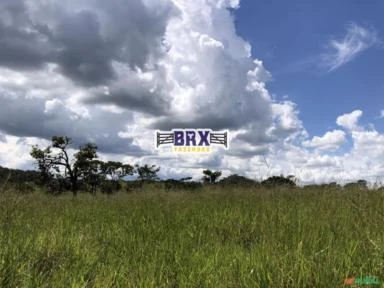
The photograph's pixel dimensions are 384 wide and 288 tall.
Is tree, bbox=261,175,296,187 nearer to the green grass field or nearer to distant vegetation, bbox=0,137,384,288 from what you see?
distant vegetation, bbox=0,137,384,288

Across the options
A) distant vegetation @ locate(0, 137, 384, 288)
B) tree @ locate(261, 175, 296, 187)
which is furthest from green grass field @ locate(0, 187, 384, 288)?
tree @ locate(261, 175, 296, 187)

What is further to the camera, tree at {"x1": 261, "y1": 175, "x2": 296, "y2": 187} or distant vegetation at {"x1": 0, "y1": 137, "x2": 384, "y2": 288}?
tree at {"x1": 261, "y1": 175, "x2": 296, "y2": 187}

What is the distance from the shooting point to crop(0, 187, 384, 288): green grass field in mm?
4129

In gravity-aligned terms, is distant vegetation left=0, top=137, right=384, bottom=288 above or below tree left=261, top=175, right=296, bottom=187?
below

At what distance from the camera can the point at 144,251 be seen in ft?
18.4

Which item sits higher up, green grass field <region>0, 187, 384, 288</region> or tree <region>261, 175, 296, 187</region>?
tree <region>261, 175, 296, 187</region>

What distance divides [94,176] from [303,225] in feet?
92.7


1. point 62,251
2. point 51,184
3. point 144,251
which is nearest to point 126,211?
point 144,251

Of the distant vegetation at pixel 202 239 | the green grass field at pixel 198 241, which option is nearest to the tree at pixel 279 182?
the distant vegetation at pixel 202 239

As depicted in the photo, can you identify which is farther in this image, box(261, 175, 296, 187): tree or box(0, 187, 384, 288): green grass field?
box(261, 175, 296, 187): tree

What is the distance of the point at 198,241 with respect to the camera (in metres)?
6.08

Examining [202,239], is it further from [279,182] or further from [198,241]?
[279,182]

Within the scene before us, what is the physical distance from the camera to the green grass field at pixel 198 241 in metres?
4.13

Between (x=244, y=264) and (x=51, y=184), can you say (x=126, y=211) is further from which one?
(x=51, y=184)
